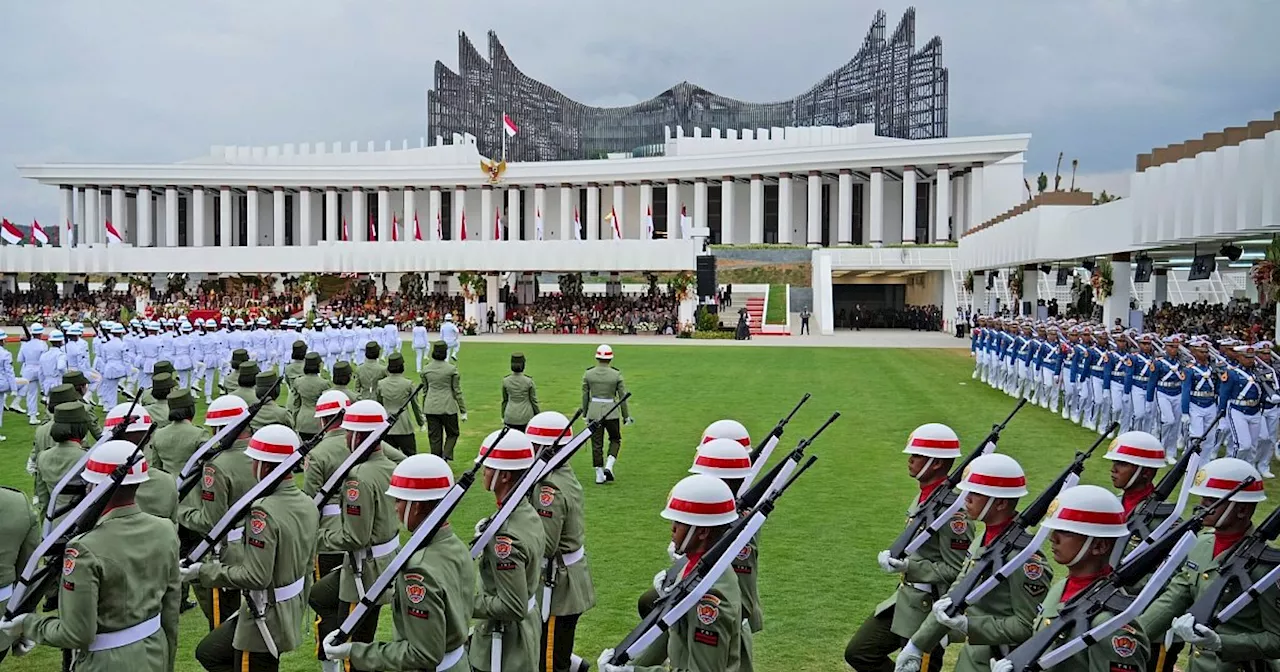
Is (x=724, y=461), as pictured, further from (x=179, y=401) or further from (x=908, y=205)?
(x=908, y=205)

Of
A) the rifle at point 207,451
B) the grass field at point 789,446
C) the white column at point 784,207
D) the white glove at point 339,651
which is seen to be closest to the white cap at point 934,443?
the grass field at point 789,446

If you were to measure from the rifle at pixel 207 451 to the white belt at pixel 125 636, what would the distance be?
8.30 feet

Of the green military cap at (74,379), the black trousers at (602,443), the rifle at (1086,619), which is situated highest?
the green military cap at (74,379)

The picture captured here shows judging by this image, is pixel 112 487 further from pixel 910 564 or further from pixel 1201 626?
pixel 1201 626

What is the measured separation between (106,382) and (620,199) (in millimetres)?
56375

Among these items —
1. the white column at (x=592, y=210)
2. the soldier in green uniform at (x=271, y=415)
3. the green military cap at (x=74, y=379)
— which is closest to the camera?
the soldier in green uniform at (x=271, y=415)

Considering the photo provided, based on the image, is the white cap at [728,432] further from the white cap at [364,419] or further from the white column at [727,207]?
the white column at [727,207]

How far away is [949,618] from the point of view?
4727mm

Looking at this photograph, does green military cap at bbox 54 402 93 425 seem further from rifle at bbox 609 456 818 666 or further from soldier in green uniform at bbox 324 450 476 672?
rifle at bbox 609 456 818 666

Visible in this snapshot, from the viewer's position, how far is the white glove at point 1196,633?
4.80m

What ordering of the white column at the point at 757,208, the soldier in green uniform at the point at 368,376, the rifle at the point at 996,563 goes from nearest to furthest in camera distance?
1. the rifle at the point at 996,563
2. the soldier in green uniform at the point at 368,376
3. the white column at the point at 757,208

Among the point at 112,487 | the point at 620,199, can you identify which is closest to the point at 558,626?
the point at 112,487

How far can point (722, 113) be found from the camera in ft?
372

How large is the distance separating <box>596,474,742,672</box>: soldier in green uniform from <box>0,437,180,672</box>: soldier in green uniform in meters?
2.20
